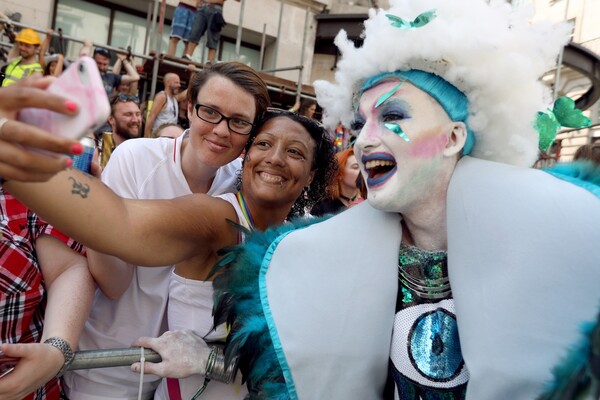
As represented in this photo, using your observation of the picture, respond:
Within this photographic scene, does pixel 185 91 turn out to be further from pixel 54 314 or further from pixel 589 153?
pixel 54 314

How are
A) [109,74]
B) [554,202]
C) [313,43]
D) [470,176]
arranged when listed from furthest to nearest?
[313,43] → [109,74] → [470,176] → [554,202]

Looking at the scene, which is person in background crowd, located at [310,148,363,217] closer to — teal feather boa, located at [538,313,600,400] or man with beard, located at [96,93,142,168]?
man with beard, located at [96,93,142,168]

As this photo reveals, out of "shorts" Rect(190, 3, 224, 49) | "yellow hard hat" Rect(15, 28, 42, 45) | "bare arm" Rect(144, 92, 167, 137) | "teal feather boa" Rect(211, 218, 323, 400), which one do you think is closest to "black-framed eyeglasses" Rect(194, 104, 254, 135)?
"teal feather boa" Rect(211, 218, 323, 400)

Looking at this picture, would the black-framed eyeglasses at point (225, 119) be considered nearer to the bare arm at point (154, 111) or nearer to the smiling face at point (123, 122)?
the smiling face at point (123, 122)

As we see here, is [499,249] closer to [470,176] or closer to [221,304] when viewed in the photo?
[470,176]

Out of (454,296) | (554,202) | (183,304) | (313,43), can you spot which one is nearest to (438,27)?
(554,202)

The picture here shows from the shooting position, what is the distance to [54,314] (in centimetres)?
146

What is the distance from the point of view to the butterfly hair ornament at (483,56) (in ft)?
4.35

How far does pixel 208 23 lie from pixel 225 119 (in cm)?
519

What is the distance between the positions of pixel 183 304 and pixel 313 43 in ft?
28.3

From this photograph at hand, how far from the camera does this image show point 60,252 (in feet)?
5.19

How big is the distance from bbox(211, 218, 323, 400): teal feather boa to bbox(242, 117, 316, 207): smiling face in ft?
1.35

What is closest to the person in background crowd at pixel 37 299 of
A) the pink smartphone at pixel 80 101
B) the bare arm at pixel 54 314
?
the bare arm at pixel 54 314

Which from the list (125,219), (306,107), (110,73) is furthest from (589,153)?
(110,73)
